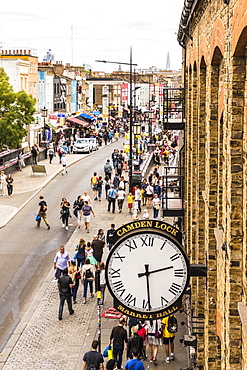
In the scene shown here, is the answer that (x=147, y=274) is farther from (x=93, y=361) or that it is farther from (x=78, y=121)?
(x=78, y=121)

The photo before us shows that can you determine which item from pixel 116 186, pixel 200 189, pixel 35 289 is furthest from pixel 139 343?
pixel 116 186

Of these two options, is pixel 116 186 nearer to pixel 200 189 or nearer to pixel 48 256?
pixel 48 256

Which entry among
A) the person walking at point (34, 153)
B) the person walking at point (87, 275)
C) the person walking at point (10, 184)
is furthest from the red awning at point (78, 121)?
the person walking at point (87, 275)

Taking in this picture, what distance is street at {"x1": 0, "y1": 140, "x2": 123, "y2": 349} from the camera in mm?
18766

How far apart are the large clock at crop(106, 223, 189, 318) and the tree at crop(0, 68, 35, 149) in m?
36.6

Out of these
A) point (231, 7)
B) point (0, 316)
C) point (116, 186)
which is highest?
point (231, 7)

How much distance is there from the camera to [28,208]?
32750 millimetres

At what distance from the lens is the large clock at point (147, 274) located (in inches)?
310

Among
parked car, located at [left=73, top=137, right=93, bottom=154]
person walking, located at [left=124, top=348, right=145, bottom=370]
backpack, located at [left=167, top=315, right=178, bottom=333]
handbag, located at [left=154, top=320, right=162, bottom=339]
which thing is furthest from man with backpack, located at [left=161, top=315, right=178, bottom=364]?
parked car, located at [left=73, top=137, right=93, bottom=154]

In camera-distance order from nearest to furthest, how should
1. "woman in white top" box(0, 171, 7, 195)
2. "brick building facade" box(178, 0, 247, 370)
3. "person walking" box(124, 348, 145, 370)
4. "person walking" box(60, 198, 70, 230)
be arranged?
"brick building facade" box(178, 0, 247, 370) → "person walking" box(124, 348, 145, 370) → "person walking" box(60, 198, 70, 230) → "woman in white top" box(0, 171, 7, 195)

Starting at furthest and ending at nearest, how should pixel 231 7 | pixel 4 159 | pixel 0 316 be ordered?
pixel 4 159 < pixel 0 316 < pixel 231 7

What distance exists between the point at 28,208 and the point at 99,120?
60327 millimetres

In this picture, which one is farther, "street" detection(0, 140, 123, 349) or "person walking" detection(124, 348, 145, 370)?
"street" detection(0, 140, 123, 349)

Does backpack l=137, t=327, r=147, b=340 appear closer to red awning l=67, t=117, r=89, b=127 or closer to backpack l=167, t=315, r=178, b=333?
backpack l=167, t=315, r=178, b=333
